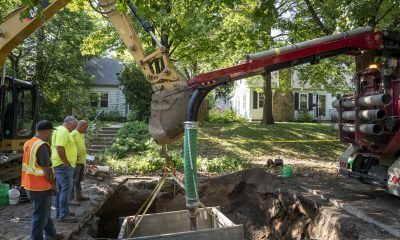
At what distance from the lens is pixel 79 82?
26875mm

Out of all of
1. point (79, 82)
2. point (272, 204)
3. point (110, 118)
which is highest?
point (79, 82)

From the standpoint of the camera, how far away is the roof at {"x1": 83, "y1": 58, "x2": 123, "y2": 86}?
34.5 meters

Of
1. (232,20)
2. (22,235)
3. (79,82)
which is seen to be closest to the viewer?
(22,235)

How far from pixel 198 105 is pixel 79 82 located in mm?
22553

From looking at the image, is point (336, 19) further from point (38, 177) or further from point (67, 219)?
point (38, 177)

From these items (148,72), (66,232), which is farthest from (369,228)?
(66,232)

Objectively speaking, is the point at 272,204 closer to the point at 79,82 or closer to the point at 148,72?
the point at 148,72

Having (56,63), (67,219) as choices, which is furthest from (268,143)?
(56,63)

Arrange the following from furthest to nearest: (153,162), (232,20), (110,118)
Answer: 1. (110,118)
2. (232,20)
3. (153,162)

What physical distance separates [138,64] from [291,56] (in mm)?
2633

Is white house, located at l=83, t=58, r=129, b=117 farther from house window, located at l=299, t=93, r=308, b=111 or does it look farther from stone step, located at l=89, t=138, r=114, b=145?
house window, located at l=299, t=93, r=308, b=111

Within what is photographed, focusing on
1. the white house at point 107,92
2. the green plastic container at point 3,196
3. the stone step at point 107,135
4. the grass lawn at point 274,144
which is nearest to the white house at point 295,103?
the grass lawn at point 274,144

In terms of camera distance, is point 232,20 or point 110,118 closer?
point 232,20

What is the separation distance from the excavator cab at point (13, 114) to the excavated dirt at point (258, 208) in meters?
3.02
